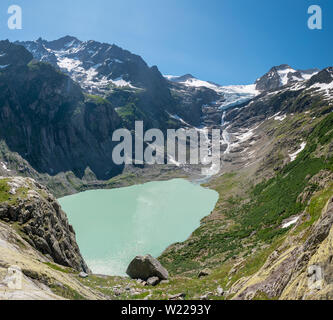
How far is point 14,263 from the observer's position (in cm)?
1588

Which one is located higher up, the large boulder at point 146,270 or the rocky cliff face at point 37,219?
the rocky cliff face at point 37,219

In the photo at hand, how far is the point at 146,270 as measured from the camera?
115 feet

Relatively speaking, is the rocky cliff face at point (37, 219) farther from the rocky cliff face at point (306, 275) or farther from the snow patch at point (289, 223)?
the snow patch at point (289, 223)

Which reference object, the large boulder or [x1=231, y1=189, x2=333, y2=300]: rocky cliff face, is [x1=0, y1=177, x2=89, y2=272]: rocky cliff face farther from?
[x1=231, y1=189, x2=333, y2=300]: rocky cliff face

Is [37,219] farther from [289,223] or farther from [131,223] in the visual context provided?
[131,223]

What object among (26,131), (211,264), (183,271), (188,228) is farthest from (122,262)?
(26,131)

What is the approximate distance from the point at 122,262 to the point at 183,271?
50.9 feet

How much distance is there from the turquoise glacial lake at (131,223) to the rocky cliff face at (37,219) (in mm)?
17044

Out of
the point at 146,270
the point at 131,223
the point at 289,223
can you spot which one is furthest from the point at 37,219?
the point at 131,223

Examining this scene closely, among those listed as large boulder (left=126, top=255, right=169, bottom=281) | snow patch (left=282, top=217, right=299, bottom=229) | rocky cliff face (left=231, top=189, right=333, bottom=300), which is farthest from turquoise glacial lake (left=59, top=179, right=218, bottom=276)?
rocky cliff face (left=231, top=189, right=333, bottom=300)

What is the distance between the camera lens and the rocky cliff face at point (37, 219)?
96.6 ft

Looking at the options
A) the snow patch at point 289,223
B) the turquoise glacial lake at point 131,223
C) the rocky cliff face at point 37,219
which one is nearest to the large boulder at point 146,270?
the rocky cliff face at point 37,219

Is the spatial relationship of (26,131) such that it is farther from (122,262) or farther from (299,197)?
(299,197)

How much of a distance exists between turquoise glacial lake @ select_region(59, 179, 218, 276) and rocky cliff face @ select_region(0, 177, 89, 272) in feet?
55.9
